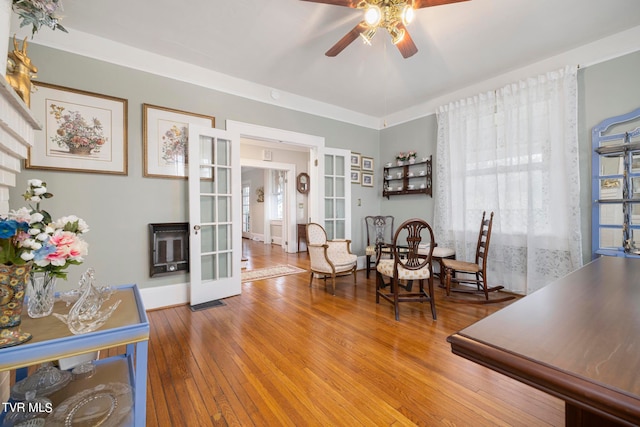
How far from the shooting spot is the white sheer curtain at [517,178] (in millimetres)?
2990

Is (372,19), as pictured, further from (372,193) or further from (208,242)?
(372,193)

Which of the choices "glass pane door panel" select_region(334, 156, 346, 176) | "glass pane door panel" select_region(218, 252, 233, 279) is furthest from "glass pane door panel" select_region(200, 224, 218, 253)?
"glass pane door panel" select_region(334, 156, 346, 176)

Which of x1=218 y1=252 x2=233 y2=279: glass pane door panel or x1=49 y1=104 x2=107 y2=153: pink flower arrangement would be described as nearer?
x1=49 y1=104 x2=107 y2=153: pink flower arrangement

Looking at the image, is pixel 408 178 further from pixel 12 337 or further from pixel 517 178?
pixel 12 337

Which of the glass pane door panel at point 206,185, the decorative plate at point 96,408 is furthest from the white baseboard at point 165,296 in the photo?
the decorative plate at point 96,408

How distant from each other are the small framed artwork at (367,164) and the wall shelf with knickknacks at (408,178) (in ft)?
0.89

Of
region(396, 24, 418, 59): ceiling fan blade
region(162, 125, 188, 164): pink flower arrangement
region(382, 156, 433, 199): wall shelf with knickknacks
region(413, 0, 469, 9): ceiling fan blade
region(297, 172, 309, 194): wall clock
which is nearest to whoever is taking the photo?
region(413, 0, 469, 9): ceiling fan blade

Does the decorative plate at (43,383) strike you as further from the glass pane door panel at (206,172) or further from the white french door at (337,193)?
the white french door at (337,193)

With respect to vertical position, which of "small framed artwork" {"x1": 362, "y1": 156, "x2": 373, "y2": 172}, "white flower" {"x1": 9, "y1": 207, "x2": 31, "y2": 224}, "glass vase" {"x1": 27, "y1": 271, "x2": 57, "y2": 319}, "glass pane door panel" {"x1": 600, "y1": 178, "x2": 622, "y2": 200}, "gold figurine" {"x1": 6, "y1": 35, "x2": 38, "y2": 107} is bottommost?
"glass vase" {"x1": 27, "y1": 271, "x2": 57, "y2": 319}

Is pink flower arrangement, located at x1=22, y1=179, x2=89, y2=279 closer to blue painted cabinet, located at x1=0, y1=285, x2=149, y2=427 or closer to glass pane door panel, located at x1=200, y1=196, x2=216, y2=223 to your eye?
blue painted cabinet, located at x1=0, y1=285, x2=149, y2=427

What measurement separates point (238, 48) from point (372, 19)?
1628mm

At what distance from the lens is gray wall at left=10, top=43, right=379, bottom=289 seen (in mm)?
2525

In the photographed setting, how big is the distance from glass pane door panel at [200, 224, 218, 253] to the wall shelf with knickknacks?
3.12 meters

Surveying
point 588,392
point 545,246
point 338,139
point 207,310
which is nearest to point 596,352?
point 588,392
